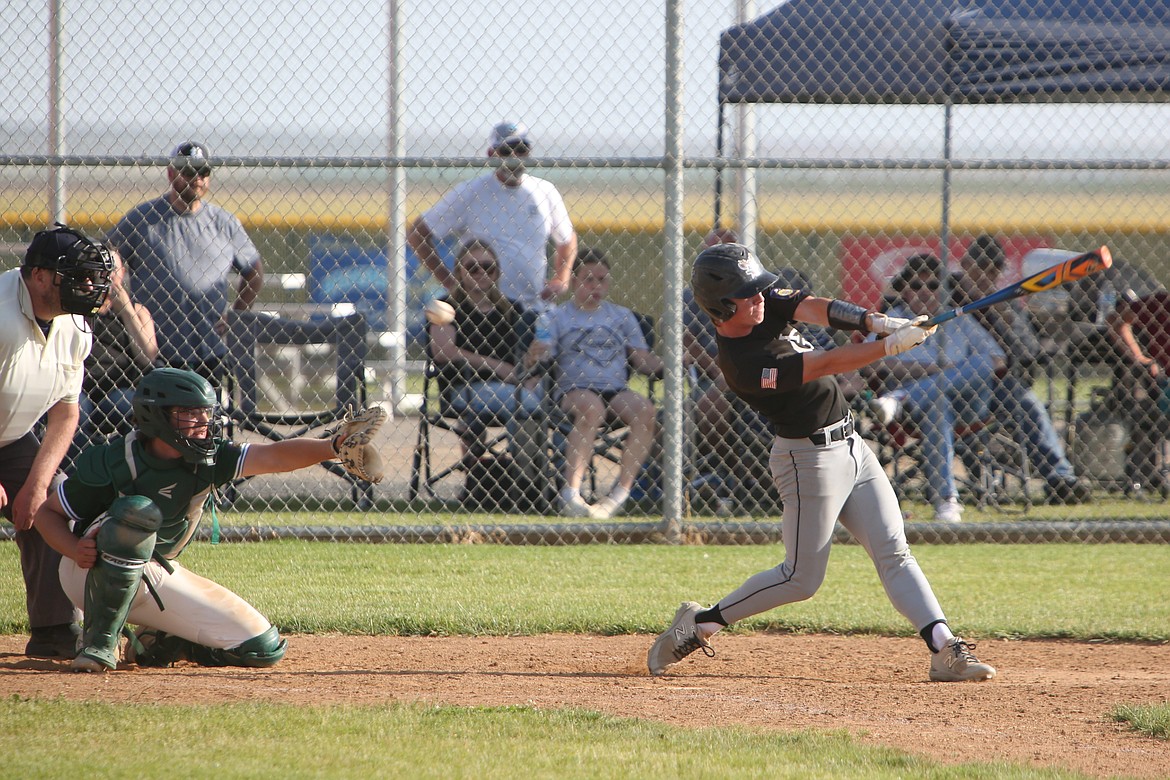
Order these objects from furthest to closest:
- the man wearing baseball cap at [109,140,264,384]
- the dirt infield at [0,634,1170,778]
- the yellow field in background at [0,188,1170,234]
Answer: the yellow field in background at [0,188,1170,234] < the man wearing baseball cap at [109,140,264,384] < the dirt infield at [0,634,1170,778]

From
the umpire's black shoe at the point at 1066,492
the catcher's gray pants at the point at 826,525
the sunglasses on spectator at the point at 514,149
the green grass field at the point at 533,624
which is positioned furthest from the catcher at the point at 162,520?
the umpire's black shoe at the point at 1066,492

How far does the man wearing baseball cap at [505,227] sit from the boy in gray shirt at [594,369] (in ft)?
0.59

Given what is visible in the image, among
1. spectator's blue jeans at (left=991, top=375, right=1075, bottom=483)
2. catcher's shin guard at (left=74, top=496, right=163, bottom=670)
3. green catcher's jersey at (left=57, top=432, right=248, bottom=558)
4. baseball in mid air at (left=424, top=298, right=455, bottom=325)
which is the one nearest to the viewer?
catcher's shin guard at (left=74, top=496, right=163, bottom=670)

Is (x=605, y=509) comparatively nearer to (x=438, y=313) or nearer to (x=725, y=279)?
(x=438, y=313)

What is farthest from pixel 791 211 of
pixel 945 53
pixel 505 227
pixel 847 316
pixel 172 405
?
pixel 172 405

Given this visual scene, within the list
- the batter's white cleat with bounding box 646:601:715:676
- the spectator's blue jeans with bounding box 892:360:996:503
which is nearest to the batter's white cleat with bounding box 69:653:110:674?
the batter's white cleat with bounding box 646:601:715:676

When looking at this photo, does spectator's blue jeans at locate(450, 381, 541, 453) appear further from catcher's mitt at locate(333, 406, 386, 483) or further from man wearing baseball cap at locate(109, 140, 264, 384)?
catcher's mitt at locate(333, 406, 386, 483)

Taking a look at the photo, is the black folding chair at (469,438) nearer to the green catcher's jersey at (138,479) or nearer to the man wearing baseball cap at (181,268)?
the man wearing baseball cap at (181,268)

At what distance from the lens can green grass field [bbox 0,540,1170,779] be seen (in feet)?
9.69

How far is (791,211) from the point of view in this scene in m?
11.8

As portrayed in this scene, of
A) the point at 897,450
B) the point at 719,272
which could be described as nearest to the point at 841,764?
the point at 719,272

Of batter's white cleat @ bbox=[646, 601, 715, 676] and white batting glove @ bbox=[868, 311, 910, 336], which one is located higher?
white batting glove @ bbox=[868, 311, 910, 336]

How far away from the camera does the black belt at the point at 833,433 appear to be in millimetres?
4145

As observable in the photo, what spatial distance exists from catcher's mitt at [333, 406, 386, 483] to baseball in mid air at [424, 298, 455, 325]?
315 cm
